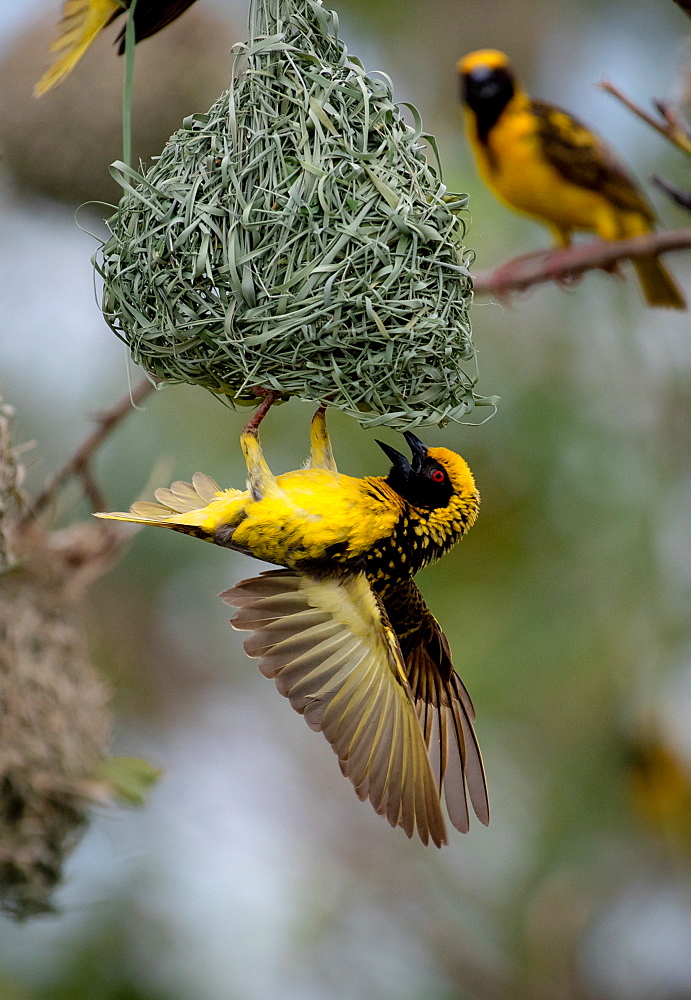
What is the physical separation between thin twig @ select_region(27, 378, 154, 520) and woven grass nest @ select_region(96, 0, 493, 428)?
2.70ft

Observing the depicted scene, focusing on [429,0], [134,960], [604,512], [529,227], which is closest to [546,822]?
[604,512]

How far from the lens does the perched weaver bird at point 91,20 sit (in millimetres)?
1619

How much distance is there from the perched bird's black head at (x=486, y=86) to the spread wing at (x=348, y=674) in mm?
2459

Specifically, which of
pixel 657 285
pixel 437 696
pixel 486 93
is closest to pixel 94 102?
pixel 486 93

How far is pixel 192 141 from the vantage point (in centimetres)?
146

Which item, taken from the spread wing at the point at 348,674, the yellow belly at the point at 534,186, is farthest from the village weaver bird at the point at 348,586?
the yellow belly at the point at 534,186

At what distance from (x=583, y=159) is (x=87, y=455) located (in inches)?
88.0

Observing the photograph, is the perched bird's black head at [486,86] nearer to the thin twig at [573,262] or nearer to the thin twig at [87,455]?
the thin twig at [573,262]

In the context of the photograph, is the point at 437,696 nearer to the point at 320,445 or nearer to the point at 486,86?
the point at 320,445

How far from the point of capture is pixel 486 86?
3.48m

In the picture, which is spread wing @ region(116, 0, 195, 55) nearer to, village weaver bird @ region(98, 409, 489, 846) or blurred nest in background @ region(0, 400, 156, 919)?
village weaver bird @ region(98, 409, 489, 846)

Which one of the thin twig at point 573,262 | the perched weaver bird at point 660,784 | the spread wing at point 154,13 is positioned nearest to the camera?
the spread wing at point 154,13

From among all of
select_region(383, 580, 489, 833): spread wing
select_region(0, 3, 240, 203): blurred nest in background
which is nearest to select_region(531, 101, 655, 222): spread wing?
select_region(0, 3, 240, 203): blurred nest in background

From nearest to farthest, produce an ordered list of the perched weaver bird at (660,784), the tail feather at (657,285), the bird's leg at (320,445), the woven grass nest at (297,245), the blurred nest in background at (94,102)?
the woven grass nest at (297,245)
the bird's leg at (320,445)
the blurred nest in background at (94,102)
the tail feather at (657,285)
the perched weaver bird at (660,784)
